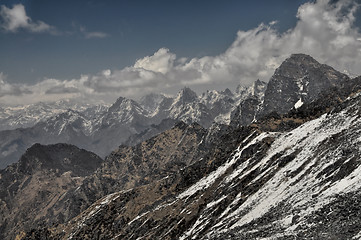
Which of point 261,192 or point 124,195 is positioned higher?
point 124,195

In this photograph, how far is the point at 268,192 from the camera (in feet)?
232

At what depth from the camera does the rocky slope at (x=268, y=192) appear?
45.2m

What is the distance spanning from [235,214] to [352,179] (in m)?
30.8

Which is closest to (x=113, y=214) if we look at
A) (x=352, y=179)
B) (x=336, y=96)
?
(x=352, y=179)

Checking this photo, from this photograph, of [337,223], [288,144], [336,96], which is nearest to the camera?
[337,223]

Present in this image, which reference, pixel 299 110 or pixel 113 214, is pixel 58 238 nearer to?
pixel 113 214

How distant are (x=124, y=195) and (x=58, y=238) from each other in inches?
1902

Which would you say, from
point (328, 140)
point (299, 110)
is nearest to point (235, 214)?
point (328, 140)

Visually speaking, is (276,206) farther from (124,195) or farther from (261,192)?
(124,195)

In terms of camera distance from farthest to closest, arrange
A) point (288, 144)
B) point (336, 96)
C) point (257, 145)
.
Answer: point (336, 96)
point (257, 145)
point (288, 144)

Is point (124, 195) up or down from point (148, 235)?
up

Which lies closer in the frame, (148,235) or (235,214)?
(235,214)

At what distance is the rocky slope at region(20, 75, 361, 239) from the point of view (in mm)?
45188

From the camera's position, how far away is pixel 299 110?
152625 mm
